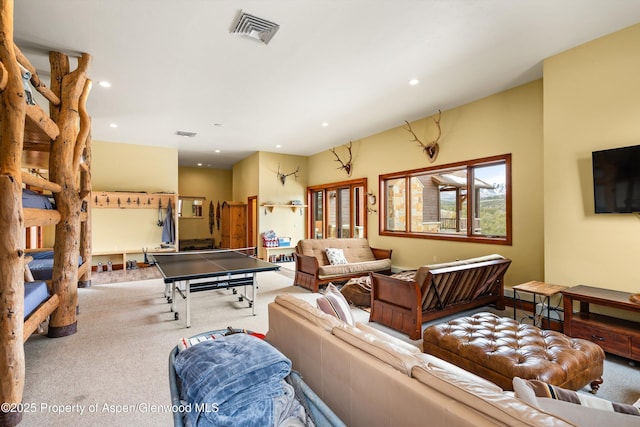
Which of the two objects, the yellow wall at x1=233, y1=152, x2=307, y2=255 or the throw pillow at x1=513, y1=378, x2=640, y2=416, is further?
the yellow wall at x1=233, y1=152, x2=307, y2=255

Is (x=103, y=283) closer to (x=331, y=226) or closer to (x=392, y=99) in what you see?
(x=331, y=226)

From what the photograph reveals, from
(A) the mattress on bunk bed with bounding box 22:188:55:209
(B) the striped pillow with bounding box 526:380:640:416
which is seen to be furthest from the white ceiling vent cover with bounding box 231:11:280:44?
(B) the striped pillow with bounding box 526:380:640:416

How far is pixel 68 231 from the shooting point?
12.0ft

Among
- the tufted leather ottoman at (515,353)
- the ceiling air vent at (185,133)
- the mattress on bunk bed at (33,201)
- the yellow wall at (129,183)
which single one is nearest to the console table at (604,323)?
the tufted leather ottoman at (515,353)

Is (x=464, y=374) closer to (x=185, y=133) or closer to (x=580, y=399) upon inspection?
(x=580, y=399)

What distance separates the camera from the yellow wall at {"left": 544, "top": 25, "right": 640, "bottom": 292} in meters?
3.08

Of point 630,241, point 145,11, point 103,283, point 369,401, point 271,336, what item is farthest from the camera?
point 103,283

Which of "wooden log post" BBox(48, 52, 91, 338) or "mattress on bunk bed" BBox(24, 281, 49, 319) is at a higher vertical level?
"wooden log post" BBox(48, 52, 91, 338)

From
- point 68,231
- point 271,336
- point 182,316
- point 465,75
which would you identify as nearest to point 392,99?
point 465,75

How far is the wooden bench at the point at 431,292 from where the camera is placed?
3350 mm

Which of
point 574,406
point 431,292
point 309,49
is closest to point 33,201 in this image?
point 309,49

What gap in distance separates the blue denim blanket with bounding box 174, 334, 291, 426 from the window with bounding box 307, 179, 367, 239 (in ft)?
20.0

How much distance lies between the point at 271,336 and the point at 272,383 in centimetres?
79

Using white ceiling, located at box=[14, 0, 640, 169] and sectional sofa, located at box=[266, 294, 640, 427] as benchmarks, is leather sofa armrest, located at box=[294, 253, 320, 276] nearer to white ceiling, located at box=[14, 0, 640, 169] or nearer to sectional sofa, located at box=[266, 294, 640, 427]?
white ceiling, located at box=[14, 0, 640, 169]
